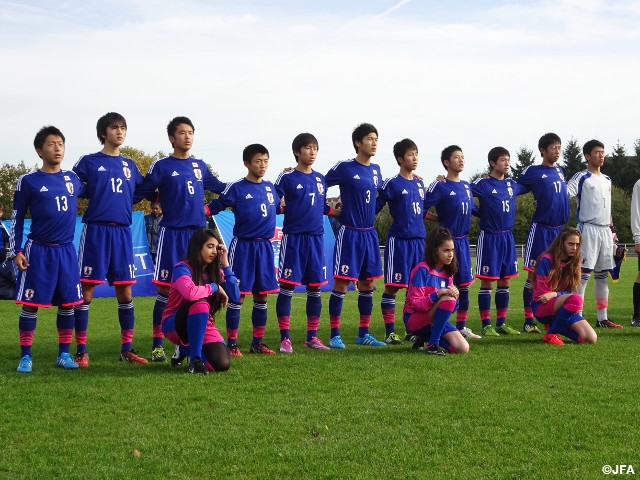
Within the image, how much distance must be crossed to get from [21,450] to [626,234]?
46428 millimetres

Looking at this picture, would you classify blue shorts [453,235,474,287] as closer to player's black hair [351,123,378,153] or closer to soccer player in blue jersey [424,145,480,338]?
soccer player in blue jersey [424,145,480,338]

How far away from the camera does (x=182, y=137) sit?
8.32 metres

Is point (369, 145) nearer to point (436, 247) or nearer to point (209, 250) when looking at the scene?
point (436, 247)

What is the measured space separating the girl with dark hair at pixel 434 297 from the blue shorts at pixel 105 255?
2985mm

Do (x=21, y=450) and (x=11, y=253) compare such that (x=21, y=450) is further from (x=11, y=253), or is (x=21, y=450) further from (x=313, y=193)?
(x=313, y=193)

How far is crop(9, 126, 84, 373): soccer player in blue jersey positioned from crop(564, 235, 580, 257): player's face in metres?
5.38

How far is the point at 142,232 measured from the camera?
692 inches

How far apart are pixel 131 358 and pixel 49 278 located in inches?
47.2

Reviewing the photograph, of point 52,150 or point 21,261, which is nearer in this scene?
point 21,261

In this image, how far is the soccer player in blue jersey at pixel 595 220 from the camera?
1082cm

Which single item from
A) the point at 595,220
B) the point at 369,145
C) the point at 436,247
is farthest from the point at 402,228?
the point at 595,220

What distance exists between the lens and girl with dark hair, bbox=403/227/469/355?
8.27 metres

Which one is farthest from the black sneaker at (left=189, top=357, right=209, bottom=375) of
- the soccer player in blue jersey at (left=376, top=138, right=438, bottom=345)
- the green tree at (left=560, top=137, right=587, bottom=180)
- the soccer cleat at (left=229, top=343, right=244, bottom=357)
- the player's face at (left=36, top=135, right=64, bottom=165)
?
the green tree at (left=560, top=137, right=587, bottom=180)

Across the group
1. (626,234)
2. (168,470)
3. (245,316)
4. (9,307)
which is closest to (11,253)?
(168,470)
